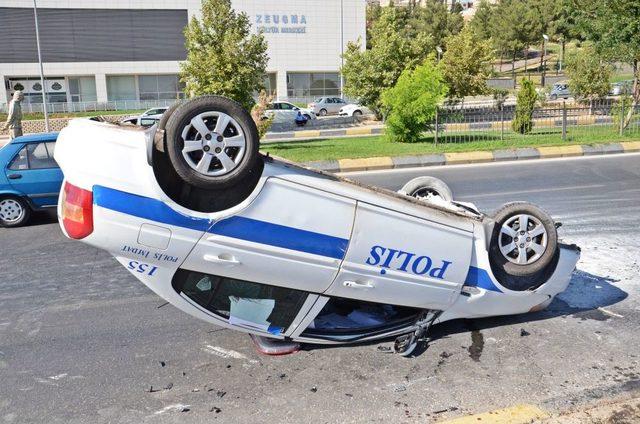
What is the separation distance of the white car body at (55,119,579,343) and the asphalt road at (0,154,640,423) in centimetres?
36

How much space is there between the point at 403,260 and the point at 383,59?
25229 millimetres

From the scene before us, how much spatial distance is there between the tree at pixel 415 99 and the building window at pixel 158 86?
3582cm

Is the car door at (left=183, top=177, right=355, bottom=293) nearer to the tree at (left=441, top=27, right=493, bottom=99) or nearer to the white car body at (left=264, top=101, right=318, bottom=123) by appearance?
the white car body at (left=264, top=101, right=318, bottom=123)

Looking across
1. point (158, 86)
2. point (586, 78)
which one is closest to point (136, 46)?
point (158, 86)

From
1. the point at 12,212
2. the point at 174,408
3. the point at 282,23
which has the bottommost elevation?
the point at 174,408

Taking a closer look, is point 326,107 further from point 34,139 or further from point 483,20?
point 483,20

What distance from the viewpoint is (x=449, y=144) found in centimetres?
1852

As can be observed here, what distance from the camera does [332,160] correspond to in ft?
52.6

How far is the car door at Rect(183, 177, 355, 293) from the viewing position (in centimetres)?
402

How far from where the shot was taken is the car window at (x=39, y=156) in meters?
10.1

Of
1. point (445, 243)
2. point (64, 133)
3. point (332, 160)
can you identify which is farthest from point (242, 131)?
point (332, 160)

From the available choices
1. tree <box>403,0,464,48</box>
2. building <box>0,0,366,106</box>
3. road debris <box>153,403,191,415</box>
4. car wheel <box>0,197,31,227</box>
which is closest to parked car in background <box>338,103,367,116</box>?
building <box>0,0,366,106</box>

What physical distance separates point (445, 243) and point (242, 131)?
1.78 metres

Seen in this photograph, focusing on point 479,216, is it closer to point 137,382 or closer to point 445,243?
point 445,243
